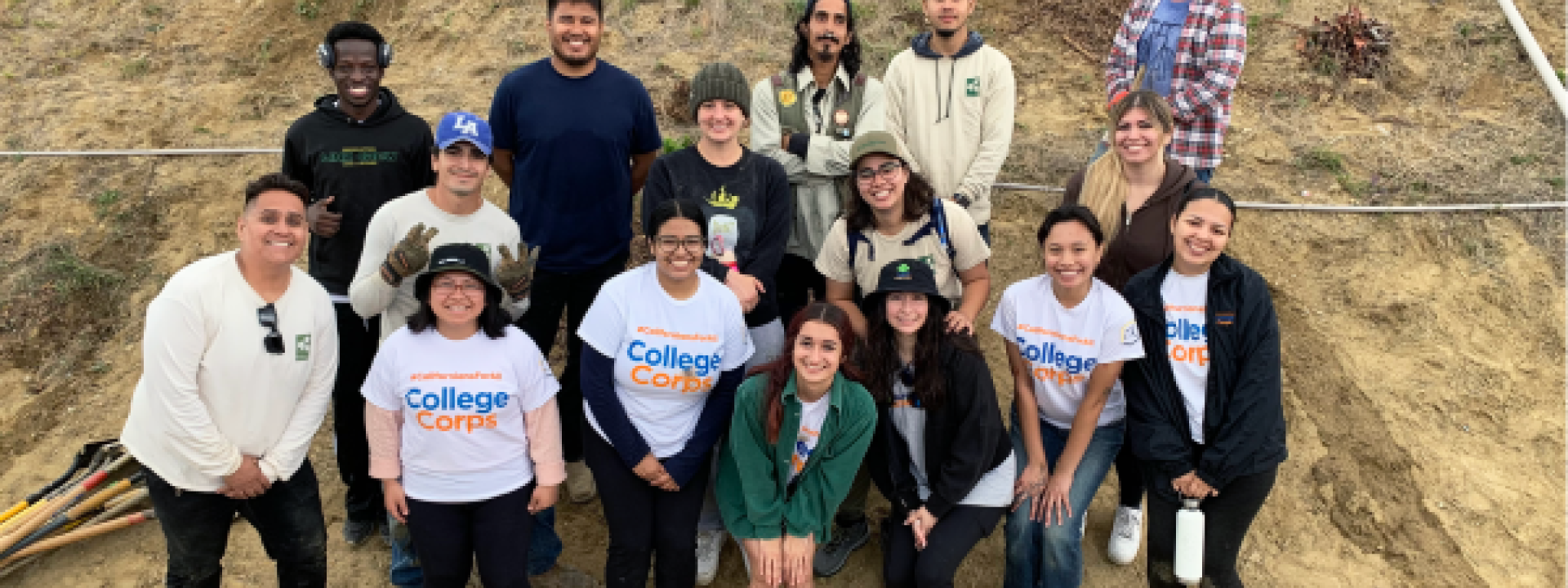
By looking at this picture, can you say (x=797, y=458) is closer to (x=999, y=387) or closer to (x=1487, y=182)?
(x=999, y=387)

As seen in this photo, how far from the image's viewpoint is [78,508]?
→ 14.0ft

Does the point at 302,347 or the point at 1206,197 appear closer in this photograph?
the point at 302,347

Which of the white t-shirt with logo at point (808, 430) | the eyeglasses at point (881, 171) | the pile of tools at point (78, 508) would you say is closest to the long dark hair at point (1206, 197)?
the eyeglasses at point (881, 171)

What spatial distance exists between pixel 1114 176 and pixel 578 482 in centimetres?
289

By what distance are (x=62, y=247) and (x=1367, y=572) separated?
781 cm

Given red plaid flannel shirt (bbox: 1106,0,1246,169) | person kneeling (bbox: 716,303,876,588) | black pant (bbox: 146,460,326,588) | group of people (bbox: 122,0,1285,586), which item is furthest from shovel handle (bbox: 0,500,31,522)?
red plaid flannel shirt (bbox: 1106,0,1246,169)

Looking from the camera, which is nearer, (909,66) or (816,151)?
(816,151)

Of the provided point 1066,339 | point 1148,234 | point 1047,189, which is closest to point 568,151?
point 1066,339

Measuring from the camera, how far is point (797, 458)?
138 inches

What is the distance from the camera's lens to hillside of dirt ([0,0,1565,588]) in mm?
4516

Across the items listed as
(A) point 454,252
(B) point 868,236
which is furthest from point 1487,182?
(A) point 454,252

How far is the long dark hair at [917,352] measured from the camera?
11.3 ft

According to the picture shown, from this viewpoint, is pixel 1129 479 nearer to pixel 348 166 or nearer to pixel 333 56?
pixel 348 166

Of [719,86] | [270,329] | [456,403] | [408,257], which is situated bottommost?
[456,403]
